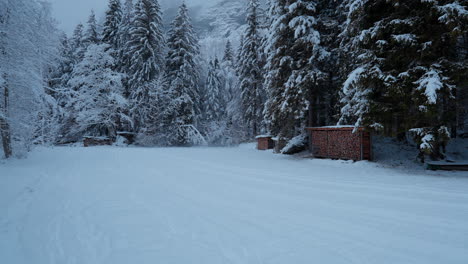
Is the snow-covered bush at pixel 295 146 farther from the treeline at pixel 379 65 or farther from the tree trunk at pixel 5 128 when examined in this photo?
the tree trunk at pixel 5 128

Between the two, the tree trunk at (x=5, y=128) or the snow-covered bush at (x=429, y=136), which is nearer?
the snow-covered bush at (x=429, y=136)

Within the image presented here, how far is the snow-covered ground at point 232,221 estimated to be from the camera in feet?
7.74

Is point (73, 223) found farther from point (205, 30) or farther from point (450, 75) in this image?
point (205, 30)

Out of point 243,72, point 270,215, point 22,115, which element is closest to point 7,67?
point 22,115

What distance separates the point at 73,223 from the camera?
314 cm

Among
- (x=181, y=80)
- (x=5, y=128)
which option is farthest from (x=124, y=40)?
(x=5, y=128)

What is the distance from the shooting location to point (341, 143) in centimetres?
983

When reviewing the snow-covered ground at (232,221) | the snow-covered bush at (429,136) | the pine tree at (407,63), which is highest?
the pine tree at (407,63)

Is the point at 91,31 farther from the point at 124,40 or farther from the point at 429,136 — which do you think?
the point at 429,136

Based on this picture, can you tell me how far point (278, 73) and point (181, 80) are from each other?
501 inches

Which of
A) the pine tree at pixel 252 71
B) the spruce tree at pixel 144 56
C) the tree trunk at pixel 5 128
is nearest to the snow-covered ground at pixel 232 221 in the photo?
the tree trunk at pixel 5 128

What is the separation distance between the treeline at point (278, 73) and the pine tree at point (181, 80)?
103 millimetres

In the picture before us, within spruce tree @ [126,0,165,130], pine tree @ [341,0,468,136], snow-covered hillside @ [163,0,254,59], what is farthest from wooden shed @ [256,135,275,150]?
snow-covered hillside @ [163,0,254,59]

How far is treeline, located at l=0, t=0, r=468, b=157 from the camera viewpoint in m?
7.26
